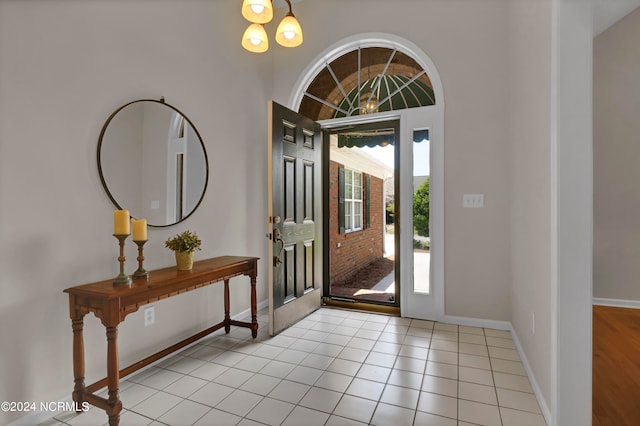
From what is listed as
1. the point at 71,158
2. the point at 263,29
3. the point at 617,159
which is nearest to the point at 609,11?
the point at 617,159

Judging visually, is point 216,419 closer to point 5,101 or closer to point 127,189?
point 127,189

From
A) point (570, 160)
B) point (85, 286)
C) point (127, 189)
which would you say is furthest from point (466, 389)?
point (127, 189)

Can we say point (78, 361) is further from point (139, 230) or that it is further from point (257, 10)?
point (257, 10)

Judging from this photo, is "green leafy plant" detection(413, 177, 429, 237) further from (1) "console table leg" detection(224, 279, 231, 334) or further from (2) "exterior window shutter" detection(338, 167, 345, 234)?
(1) "console table leg" detection(224, 279, 231, 334)

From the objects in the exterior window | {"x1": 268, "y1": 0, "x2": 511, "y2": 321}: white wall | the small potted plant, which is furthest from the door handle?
the exterior window

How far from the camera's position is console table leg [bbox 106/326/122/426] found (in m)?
1.68

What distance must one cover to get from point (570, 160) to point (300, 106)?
9.66ft

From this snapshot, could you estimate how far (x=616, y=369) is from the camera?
7.23ft

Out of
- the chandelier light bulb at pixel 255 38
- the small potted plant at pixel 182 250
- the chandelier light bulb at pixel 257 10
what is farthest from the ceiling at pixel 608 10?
the small potted plant at pixel 182 250

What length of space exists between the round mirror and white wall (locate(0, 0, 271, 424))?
78mm

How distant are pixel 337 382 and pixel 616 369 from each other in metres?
1.92

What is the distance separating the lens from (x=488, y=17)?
9.78ft

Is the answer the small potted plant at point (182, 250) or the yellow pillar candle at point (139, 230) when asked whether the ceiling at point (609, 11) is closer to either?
the small potted plant at point (182, 250)

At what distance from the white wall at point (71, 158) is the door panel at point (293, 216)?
583mm
